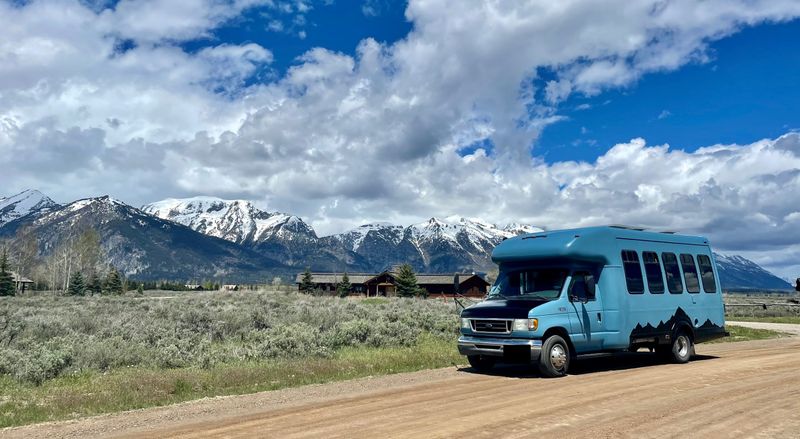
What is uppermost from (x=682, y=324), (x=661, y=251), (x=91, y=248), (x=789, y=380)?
(x=91, y=248)

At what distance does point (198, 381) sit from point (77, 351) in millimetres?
4762

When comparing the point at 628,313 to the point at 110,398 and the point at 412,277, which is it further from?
the point at 412,277

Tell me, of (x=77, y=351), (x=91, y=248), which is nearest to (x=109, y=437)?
(x=77, y=351)

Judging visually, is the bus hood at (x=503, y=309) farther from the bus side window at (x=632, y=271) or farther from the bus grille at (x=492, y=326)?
the bus side window at (x=632, y=271)

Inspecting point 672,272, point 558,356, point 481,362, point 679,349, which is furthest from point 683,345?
point 481,362

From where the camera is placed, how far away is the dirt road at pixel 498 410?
7.53 metres

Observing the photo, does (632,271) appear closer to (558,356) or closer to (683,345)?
(683,345)

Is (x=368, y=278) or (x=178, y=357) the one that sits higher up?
(x=368, y=278)

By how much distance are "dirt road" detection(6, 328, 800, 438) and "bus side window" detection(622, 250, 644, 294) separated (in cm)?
205

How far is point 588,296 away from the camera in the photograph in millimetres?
12594

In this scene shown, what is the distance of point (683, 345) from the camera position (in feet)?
47.6

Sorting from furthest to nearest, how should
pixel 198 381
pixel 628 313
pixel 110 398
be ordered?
1. pixel 628 313
2. pixel 198 381
3. pixel 110 398

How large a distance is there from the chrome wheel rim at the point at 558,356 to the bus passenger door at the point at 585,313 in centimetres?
40

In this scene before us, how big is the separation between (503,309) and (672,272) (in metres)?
5.51
